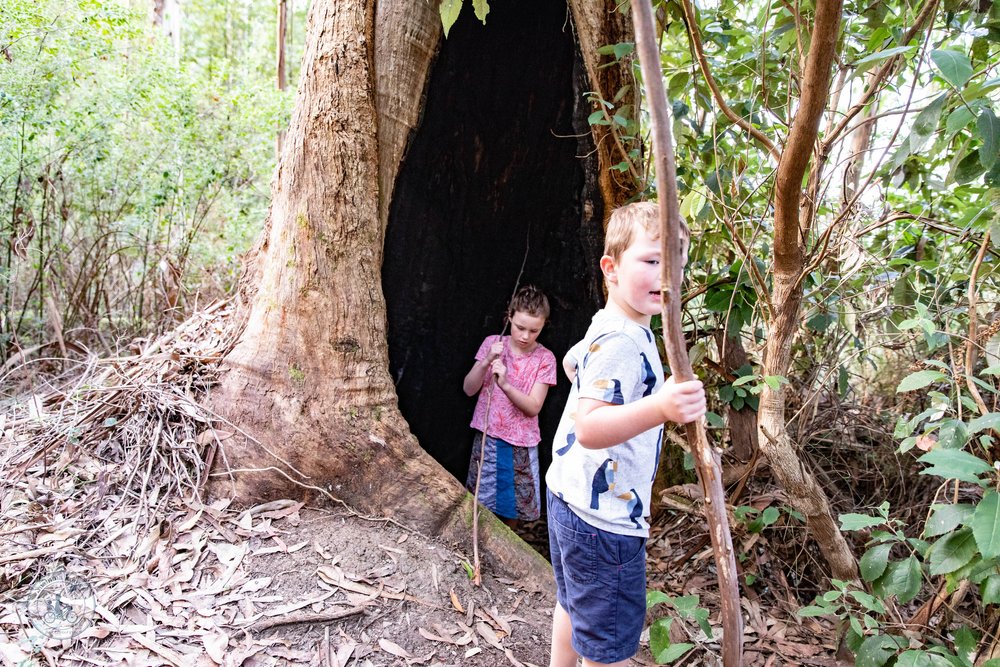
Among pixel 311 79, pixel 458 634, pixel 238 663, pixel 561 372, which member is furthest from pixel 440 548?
pixel 311 79

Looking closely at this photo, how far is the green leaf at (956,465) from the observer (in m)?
1.53

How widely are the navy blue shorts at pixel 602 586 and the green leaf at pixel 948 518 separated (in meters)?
0.75

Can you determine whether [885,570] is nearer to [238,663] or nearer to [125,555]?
[238,663]

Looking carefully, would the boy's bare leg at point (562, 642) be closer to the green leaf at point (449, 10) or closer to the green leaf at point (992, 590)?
the green leaf at point (992, 590)

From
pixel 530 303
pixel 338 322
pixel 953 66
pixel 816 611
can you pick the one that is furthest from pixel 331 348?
pixel 953 66

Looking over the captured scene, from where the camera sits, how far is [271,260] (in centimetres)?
278

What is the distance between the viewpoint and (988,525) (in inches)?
60.6

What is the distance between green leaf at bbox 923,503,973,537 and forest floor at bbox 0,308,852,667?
0.68 m

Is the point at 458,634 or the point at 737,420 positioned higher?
the point at 737,420

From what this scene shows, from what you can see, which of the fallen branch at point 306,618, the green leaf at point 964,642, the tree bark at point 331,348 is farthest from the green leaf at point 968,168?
the fallen branch at point 306,618

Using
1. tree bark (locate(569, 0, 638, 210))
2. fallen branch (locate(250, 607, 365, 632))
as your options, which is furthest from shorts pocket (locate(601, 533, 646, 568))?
tree bark (locate(569, 0, 638, 210))

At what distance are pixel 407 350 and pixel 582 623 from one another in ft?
5.36

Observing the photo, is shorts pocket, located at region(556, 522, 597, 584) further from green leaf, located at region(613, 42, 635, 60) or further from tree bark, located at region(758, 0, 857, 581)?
green leaf, located at region(613, 42, 635, 60)

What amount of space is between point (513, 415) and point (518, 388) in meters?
0.15
